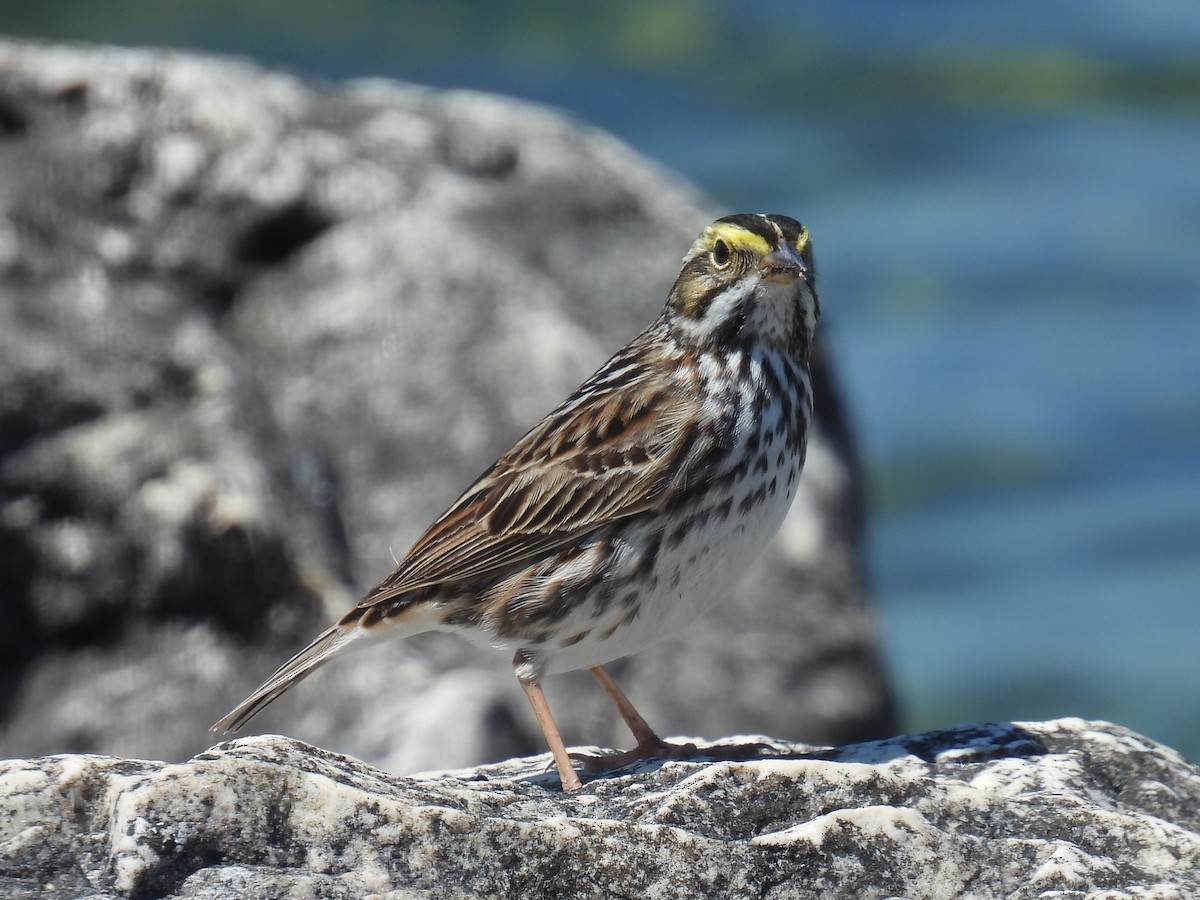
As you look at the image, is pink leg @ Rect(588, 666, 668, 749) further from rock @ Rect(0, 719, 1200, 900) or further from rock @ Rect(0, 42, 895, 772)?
rock @ Rect(0, 42, 895, 772)

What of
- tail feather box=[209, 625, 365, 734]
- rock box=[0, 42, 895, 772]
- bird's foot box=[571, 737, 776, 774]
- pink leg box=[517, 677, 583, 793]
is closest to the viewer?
pink leg box=[517, 677, 583, 793]

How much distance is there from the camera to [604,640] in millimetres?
7207

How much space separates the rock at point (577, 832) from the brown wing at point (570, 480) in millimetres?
1182

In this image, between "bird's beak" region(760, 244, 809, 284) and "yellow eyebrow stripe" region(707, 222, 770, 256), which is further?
"yellow eyebrow stripe" region(707, 222, 770, 256)

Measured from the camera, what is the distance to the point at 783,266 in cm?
712

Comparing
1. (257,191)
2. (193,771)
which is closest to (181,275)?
(257,191)

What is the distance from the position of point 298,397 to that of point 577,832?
5.37 m

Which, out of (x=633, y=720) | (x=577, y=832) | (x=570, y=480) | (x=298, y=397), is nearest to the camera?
(x=577, y=832)

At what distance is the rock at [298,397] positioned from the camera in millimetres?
9195

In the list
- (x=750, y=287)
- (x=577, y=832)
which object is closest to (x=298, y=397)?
(x=750, y=287)

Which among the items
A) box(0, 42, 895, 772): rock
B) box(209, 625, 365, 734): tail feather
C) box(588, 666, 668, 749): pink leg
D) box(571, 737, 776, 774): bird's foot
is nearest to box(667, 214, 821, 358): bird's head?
box(588, 666, 668, 749): pink leg

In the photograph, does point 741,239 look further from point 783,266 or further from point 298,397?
point 298,397

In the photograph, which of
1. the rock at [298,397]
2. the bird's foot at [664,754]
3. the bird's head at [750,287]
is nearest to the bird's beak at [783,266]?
the bird's head at [750,287]

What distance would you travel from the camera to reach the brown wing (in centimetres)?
713
